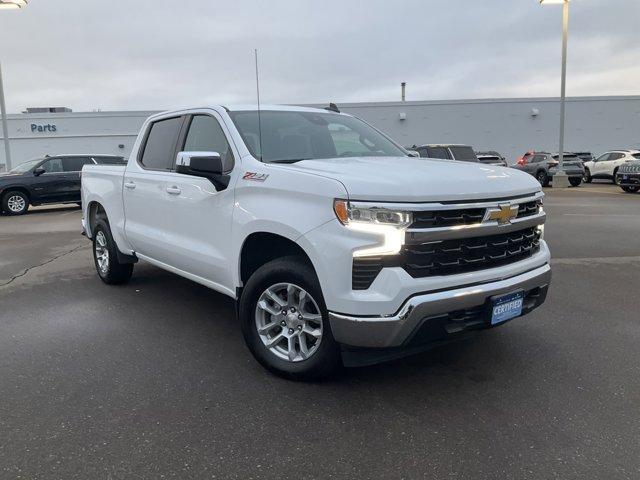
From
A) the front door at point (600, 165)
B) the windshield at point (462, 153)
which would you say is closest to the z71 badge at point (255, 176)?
the windshield at point (462, 153)

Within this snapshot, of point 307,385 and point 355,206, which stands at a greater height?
point 355,206

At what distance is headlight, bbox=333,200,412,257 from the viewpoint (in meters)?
3.10

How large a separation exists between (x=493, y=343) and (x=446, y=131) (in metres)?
33.7

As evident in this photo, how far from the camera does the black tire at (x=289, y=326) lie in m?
3.45

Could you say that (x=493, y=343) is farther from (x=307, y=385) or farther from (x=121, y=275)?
(x=121, y=275)

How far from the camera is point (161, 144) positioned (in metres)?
5.39

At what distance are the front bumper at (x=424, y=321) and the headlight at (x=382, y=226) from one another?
0.33 metres

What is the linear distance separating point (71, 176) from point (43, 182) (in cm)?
82

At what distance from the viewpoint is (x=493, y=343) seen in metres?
4.46

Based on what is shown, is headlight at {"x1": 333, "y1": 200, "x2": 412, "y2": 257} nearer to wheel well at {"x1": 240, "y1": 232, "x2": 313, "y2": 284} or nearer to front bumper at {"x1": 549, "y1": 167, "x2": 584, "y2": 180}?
wheel well at {"x1": 240, "y1": 232, "x2": 313, "y2": 284}

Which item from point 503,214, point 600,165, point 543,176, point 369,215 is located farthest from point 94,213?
point 600,165

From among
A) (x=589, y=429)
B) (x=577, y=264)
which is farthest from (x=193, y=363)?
(x=577, y=264)

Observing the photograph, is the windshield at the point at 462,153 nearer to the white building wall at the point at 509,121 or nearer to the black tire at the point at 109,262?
the black tire at the point at 109,262

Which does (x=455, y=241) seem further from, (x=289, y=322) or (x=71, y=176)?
(x=71, y=176)
